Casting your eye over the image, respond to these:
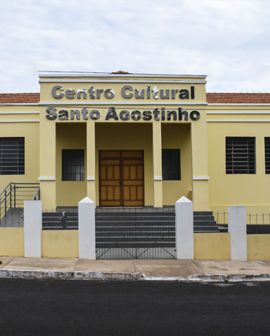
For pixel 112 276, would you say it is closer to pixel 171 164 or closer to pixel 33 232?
pixel 33 232

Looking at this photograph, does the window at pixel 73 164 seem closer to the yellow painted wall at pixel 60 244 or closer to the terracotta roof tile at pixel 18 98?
the terracotta roof tile at pixel 18 98

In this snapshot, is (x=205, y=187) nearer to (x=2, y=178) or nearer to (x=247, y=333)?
(x=2, y=178)

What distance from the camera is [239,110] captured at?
18.5m

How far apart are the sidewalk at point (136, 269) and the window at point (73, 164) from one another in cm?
639

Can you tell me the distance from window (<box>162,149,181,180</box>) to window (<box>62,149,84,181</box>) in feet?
10.3

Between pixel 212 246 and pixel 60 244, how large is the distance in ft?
13.1

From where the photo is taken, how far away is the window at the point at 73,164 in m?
18.5

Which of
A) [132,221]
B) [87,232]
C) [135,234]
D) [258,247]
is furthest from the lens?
[132,221]

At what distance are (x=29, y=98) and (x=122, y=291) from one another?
488 inches

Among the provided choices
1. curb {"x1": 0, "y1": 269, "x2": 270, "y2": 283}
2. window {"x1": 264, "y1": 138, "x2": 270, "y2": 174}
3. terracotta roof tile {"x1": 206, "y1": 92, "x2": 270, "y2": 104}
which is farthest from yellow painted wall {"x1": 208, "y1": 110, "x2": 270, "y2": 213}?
curb {"x1": 0, "y1": 269, "x2": 270, "y2": 283}

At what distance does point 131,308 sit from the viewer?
25.4ft

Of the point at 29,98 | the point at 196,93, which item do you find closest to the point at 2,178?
the point at 29,98

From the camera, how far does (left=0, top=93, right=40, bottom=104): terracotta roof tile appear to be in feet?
63.3

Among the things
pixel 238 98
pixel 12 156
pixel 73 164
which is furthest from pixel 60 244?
pixel 238 98
